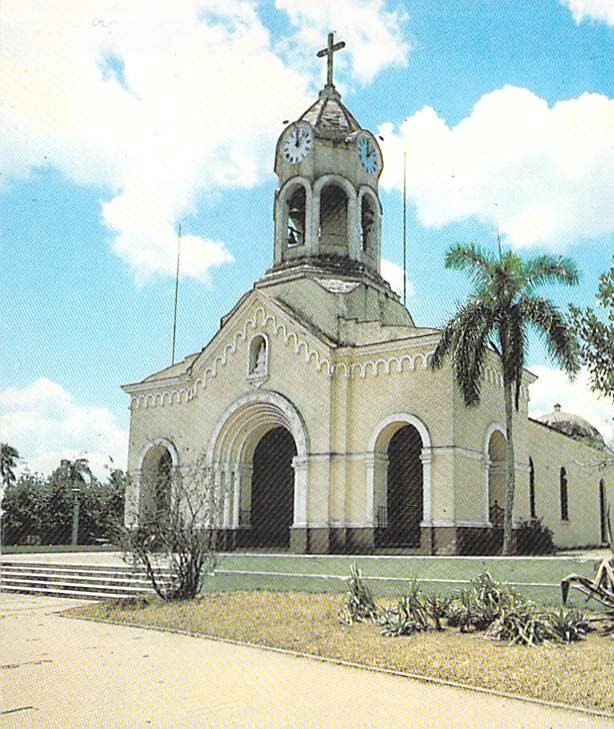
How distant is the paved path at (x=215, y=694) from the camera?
7.38 m

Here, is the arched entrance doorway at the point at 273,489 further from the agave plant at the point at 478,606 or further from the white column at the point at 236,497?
the agave plant at the point at 478,606

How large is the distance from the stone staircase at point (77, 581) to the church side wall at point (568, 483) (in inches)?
600

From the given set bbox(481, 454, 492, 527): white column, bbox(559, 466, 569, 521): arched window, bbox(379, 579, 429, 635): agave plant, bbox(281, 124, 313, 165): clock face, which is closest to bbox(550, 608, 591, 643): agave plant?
bbox(379, 579, 429, 635): agave plant

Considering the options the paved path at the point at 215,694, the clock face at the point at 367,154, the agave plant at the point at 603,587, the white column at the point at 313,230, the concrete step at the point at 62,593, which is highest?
the clock face at the point at 367,154

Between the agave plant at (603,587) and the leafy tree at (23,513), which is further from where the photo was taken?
the leafy tree at (23,513)

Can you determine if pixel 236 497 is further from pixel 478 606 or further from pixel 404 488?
pixel 478 606

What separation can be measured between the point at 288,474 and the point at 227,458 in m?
2.58

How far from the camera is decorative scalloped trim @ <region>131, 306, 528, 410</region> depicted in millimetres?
23800

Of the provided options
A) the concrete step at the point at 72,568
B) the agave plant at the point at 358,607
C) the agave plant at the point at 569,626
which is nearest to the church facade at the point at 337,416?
the concrete step at the point at 72,568

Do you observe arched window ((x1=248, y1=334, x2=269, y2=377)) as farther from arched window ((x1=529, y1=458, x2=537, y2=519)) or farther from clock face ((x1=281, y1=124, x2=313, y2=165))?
arched window ((x1=529, y1=458, x2=537, y2=519))

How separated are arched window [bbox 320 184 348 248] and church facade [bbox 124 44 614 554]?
56 millimetres

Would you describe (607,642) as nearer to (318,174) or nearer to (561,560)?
(561,560)

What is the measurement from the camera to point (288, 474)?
2880cm

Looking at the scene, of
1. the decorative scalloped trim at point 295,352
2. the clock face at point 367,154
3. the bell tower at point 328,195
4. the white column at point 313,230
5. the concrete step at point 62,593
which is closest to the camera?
the concrete step at point 62,593
